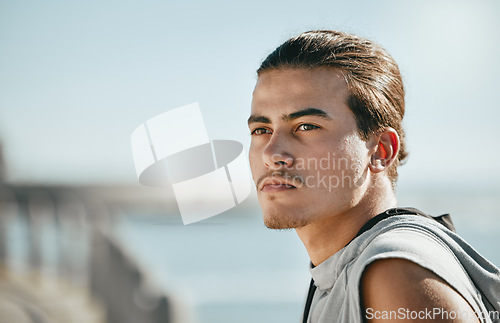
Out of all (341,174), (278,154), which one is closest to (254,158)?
(278,154)

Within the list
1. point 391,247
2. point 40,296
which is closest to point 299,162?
point 391,247

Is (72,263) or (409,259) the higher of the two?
(72,263)

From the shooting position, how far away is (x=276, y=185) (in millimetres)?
1709

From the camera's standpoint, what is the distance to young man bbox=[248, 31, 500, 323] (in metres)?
1.35

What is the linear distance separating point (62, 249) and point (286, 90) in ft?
16.0

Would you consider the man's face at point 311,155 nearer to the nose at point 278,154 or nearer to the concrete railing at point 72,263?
the nose at point 278,154

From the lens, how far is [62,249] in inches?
235

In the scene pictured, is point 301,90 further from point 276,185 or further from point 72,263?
point 72,263

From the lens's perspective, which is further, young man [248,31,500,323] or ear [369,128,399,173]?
ear [369,128,399,173]

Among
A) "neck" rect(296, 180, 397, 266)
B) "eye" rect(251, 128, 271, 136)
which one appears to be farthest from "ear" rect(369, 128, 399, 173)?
"eye" rect(251, 128, 271, 136)

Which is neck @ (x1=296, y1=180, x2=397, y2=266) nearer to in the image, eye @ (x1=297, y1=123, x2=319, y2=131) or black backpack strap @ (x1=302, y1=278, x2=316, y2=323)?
black backpack strap @ (x1=302, y1=278, x2=316, y2=323)

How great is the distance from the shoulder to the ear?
587 mm

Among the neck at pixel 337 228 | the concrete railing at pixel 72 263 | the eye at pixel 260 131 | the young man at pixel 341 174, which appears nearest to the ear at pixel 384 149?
the young man at pixel 341 174

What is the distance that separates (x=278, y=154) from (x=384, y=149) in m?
0.39
